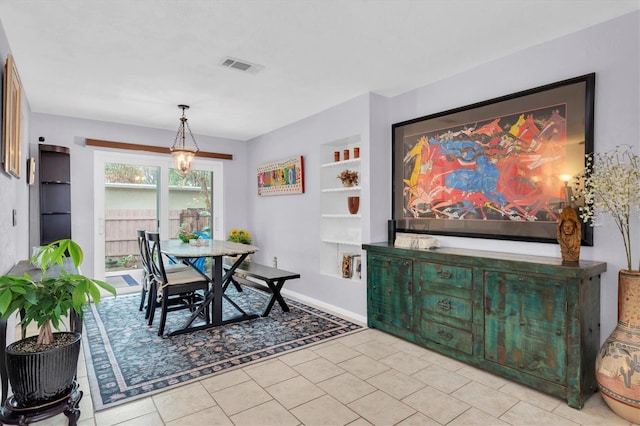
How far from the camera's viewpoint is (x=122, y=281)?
5.11 meters

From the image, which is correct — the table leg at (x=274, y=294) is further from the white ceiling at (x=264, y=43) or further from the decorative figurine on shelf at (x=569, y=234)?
the decorative figurine on shelf at (x=569, y=234)

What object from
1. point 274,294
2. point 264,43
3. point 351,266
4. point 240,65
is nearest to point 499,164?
point 351,266

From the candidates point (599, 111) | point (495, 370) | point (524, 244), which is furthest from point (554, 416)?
point (599, 111)

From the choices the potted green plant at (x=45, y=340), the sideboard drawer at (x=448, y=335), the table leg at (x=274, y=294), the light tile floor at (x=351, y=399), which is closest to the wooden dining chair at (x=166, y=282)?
the table leg at (x=274, y=294)

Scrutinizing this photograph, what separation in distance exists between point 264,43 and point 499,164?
2.04 meters

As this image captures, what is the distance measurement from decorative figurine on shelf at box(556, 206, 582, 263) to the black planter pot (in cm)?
295

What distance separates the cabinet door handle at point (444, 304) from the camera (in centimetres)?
283

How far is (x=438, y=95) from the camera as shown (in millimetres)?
3393

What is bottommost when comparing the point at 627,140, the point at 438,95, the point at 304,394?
the point at 304,394

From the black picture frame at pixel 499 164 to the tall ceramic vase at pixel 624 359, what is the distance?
1.31 ft

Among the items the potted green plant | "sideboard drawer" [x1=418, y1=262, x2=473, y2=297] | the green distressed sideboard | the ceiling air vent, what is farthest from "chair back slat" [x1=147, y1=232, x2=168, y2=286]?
"sideboard drawer" [x1=418, y1=262, x2=473, y2=297]

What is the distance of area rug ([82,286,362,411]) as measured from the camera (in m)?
2.48

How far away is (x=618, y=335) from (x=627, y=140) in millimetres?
1190

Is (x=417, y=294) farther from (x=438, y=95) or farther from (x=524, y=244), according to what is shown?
(x=438, y=95)
